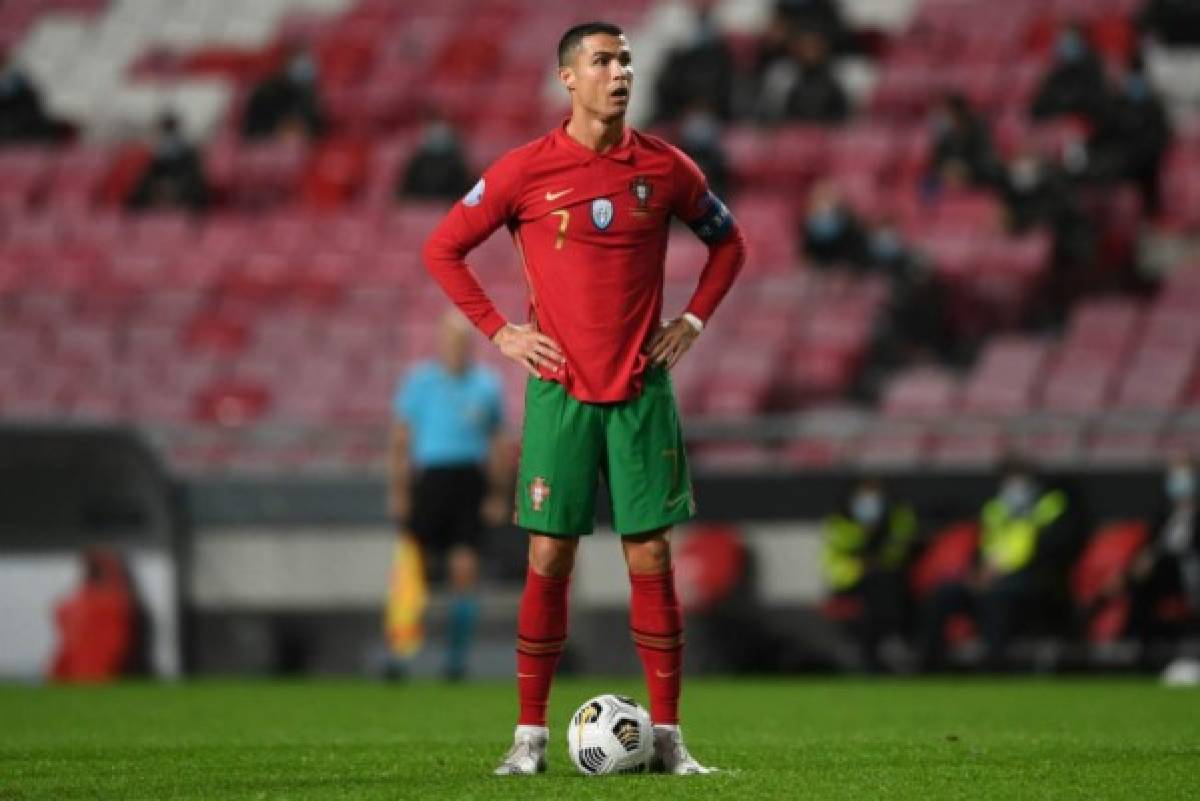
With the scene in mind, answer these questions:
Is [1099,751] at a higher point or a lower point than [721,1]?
lower

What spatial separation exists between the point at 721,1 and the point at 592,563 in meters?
9.04

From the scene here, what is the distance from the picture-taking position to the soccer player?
5988mm

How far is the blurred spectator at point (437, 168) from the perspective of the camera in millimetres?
18688

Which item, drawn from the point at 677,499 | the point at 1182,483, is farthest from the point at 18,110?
the point at 677,499

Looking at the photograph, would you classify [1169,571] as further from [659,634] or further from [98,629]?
[659,634]

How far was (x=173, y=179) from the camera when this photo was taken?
67.2ft

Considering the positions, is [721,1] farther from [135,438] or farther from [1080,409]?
[135,438]

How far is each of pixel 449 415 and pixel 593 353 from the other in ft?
20.2

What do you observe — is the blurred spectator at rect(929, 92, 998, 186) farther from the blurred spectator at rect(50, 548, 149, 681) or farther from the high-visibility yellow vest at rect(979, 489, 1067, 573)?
the blurred spectator at rect(50, 548, 149, 681)

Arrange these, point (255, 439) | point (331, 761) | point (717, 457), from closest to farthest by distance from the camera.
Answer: point (331, 761) → point (717, 457) → point (255, 439)

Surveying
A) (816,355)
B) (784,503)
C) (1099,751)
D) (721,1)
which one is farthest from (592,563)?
(721,1)

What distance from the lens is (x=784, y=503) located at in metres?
13.7

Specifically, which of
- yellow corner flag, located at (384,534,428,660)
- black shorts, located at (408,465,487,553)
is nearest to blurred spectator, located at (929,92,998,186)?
black shorts, located at (408,465,487,553)

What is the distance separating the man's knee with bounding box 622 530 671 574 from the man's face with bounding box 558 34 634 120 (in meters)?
1.08
